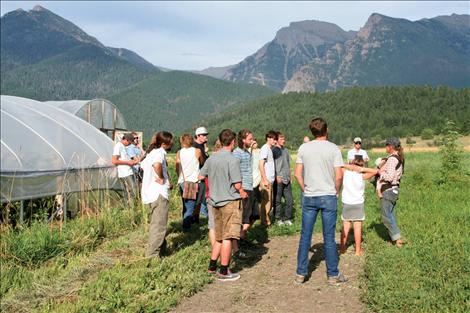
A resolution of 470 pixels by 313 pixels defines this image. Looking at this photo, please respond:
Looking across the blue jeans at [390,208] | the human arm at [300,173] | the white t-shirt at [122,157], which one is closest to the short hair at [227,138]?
the human arm at [300,173]

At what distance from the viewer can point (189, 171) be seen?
25.0ft

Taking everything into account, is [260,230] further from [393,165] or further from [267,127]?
Answer: [267,127]

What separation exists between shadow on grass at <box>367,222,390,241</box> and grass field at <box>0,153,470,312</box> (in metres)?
0.02

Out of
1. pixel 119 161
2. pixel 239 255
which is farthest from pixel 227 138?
pixel 119 161

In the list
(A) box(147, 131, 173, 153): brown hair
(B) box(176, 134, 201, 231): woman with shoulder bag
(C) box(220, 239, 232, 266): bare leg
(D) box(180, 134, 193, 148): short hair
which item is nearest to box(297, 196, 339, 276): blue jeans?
(C) box(220, 239, 232, 266): bare leg

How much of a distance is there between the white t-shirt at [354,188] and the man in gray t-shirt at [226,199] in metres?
1.90

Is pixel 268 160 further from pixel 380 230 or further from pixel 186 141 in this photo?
pixel 380 230

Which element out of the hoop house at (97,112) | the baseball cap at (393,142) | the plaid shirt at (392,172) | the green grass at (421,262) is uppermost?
the hoop house at (97,112)

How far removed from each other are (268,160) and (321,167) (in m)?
3.02

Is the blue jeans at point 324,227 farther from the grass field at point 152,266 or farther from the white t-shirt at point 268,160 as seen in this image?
the white t-shirt at point 268,160

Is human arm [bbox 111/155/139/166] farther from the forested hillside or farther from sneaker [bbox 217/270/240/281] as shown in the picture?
the forested hillside

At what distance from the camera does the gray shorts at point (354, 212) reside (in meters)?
6.40

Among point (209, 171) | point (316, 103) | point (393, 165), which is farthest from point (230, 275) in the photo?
point (316, 103)

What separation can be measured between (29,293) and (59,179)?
4155 millimetres
